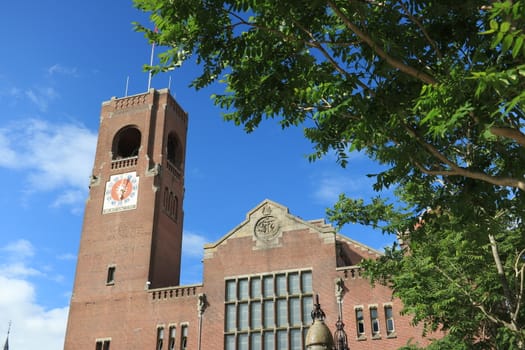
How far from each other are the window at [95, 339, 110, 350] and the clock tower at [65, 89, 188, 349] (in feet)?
1.26

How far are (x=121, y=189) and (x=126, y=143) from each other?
650 cm

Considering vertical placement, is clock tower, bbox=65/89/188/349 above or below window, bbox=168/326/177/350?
above

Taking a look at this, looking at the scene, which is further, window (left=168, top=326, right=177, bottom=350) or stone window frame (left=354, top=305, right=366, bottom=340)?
window (left=168, top=326, right=177, bottom=350)

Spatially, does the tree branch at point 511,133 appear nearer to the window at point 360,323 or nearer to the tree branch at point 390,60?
the tree branch at point 390,60

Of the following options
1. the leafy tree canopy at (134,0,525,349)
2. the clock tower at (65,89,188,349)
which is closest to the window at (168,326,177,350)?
the clock tower at (65,89,188,349)

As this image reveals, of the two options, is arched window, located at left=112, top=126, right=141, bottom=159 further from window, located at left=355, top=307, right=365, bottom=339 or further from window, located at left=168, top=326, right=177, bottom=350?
window, located at left=355, top=307, right=365, bottom=339

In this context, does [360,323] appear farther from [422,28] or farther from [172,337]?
[422,28]

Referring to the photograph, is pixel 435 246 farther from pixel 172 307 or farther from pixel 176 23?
pixel 172 307

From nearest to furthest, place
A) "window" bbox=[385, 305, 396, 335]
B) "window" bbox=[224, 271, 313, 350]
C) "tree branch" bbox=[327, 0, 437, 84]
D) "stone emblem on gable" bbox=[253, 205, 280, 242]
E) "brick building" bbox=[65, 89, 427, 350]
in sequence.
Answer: "tree branch" bbox=[327, 0, 437, 84] → "window" bbox=[385, 305, 396, 335] → "brick building" bbox=[65, 89, 427, 350] → "window" bbox=[224, 271, 313, 350] → "stone emblem on gable" bbox=[253, 205, 280, 242]

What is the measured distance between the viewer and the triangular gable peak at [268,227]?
34.3m

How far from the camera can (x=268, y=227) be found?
115 ft

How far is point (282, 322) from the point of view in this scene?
32250 millimetres

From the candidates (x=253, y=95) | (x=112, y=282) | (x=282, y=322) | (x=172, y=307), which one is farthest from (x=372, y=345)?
(x=253, y=95)

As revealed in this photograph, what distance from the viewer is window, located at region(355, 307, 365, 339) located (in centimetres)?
3070
